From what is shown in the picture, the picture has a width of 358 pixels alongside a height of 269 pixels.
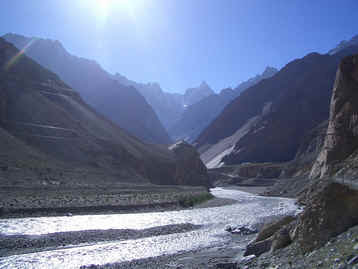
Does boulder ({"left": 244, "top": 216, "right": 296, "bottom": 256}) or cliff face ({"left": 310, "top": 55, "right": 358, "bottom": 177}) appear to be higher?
cliff face ({"left": 310, "top": 55, "right": 358, "bottom": 177})

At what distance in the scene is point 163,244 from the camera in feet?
73.9

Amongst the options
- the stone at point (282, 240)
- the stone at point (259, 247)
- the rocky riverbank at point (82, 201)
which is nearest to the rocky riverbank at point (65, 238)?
the rocky riverbank at point (82, 201)

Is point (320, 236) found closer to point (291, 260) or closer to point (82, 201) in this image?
point (291, 260)

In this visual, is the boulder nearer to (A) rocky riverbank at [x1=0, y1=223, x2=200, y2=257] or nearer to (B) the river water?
(B) the river water

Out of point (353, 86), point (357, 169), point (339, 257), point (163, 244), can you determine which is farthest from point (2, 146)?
point (353, 86)

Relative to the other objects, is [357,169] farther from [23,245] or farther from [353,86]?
[353,86]

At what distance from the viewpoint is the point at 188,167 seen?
Answer: 102 metres

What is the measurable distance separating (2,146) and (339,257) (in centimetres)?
5081

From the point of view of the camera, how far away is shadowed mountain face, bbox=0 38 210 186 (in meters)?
49.2

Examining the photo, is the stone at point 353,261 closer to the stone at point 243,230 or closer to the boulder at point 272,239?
the boulder at point 272,239

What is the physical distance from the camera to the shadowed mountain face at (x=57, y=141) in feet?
161

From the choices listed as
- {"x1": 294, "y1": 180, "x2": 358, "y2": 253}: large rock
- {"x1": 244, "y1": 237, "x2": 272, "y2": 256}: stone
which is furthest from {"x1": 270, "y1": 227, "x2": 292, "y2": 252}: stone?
{"x1": 244, "y1": 237, "x2": 272, "y2": 256}: stone

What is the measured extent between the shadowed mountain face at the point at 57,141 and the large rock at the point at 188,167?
127cm

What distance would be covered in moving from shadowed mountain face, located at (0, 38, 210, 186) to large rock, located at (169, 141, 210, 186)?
49.8 inches
